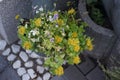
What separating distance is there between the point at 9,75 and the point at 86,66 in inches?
27.2

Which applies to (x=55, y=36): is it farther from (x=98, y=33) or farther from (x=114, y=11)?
(x=114, y=11)

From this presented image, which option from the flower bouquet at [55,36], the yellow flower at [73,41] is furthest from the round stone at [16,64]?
the yellow flower at [73,41]

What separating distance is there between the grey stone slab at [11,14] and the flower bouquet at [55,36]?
0.09 m

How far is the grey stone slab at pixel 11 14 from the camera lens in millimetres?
2133

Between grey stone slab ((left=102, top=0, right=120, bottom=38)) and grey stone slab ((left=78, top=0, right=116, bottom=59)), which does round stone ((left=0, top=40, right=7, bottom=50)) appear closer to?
grey stone slab ((left=78, top=0, right=116, bottom=59))

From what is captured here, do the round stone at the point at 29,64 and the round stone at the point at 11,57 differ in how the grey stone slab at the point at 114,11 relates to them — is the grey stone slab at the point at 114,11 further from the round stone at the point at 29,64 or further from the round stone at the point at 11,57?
the round stone at the point at 11,57

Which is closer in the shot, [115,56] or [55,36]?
[55,36]

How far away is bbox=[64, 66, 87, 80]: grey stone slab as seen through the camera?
97.0 inches

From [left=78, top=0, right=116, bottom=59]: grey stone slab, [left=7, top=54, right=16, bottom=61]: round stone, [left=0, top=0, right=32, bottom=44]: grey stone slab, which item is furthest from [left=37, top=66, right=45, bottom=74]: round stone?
[left=78, top=0, right=116, bottom=59]: grey stone slab

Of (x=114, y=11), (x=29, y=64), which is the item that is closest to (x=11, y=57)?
(x=29, y=64)

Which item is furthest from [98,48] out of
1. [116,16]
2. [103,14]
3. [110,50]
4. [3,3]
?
[3,3]

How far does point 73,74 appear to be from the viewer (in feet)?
8.13

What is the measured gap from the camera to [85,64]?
99.7 inches

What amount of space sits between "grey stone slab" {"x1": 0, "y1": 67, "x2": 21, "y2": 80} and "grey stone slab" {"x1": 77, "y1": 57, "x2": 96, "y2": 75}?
56 cm
